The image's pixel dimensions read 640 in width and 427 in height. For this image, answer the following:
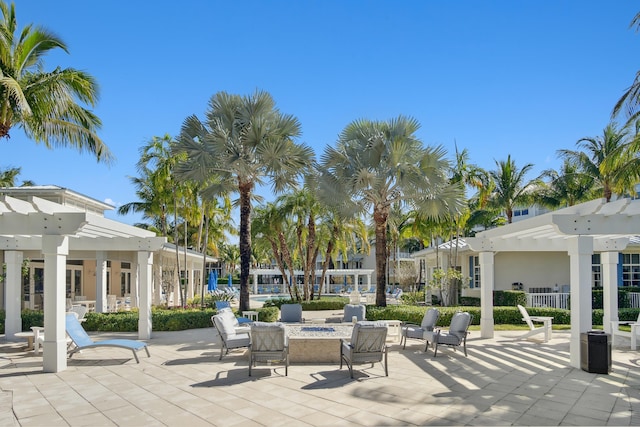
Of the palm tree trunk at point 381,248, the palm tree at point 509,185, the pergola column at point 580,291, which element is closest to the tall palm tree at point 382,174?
the palm tree trunk at point 381,248

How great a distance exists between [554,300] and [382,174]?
10.2 m

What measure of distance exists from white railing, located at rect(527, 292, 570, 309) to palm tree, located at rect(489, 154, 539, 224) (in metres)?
6.17

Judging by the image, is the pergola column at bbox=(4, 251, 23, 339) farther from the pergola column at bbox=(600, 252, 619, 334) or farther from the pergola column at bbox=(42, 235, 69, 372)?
the pergola column at bbox=(600, 252, 619, 334)

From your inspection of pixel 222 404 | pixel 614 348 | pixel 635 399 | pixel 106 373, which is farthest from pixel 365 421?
pixel 614 348

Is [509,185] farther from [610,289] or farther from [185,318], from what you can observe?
[185,318]

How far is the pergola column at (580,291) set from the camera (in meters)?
9.09

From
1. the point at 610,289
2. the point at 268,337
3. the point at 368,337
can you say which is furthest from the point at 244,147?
the point at 610,289

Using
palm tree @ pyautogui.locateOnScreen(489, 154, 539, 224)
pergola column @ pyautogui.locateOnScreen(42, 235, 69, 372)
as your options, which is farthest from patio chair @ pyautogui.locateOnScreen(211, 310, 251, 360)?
palm tree @ pyautogui.locateOnScreen(489, 154, 539, 224)

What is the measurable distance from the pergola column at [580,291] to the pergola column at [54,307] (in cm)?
971

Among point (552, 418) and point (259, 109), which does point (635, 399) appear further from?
point (259, 109)

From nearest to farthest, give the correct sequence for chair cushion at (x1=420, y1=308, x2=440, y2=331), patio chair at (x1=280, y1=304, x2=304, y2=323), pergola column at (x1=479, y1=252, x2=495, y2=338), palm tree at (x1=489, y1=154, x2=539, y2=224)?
chair cushion at (x1=420, y1=308, x2=440, y2=331), patio chair at (x1=280, y1=304, x2=304, y2=323), pergola column at (x1=479, y1=252, x2=495, y2=338), palm tree at (x1=489, y1=154, x2=539, y2=224)

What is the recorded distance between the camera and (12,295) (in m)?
13.6

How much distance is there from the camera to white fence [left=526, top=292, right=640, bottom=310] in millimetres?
19359

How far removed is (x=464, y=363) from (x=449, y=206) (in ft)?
24.4
